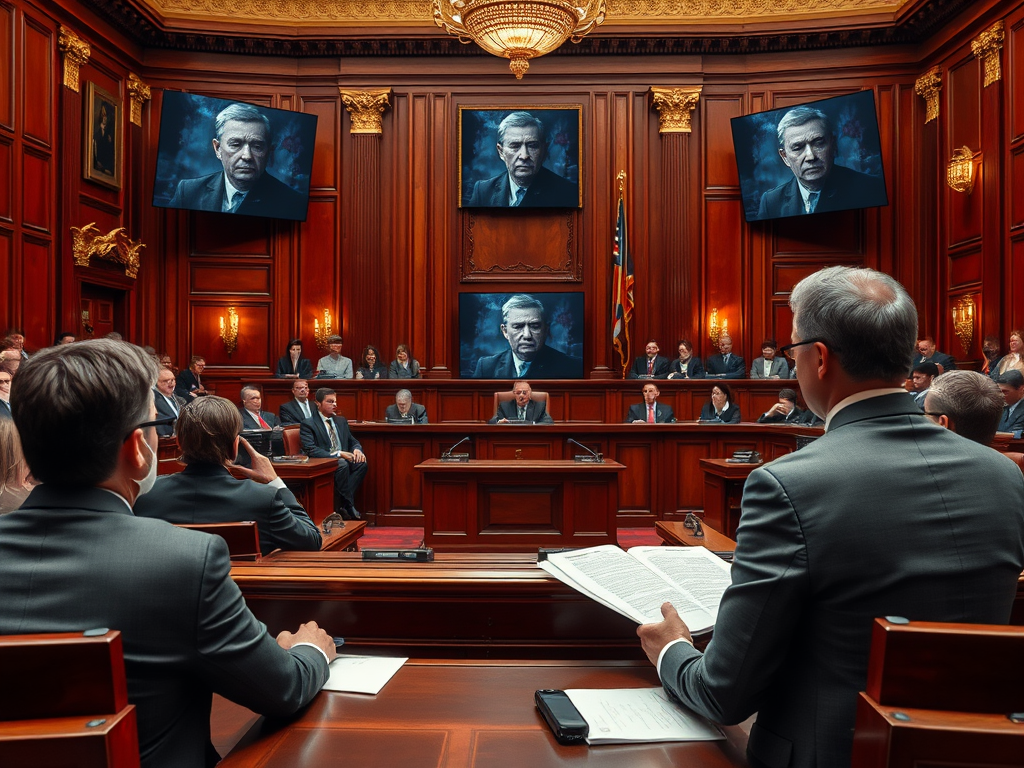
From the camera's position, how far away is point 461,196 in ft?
36.8

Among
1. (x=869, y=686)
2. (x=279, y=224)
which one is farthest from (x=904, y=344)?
(x=279, y=224)

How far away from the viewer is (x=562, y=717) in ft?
4.10

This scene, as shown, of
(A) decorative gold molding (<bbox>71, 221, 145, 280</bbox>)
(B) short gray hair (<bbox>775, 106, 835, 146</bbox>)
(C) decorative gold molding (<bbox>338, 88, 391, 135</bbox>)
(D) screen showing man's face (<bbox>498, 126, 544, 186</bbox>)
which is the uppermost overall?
(C) decorative gold molding (<bbox>338, 88, 391, 135</bbox>)

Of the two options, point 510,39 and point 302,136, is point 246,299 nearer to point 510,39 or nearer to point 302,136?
point 302,136

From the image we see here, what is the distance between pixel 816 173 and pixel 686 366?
302cm

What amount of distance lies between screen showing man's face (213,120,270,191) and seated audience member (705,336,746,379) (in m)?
6.54

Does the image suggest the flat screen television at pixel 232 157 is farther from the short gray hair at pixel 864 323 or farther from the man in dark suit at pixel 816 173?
the short gray hair at pixel 864 323

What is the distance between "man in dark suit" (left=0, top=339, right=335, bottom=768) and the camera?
110 cm

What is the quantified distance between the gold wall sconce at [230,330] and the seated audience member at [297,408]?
3162 millimetres

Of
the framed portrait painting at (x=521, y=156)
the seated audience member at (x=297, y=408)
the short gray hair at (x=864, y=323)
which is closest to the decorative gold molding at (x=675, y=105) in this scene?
the framed portrait painting at (x=521, y=156)

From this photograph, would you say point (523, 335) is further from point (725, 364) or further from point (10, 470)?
point (10, 470)

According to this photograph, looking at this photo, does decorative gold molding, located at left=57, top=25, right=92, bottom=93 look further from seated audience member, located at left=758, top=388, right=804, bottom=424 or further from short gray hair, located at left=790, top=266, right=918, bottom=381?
short gray hair, located at left=790, top=266, right=918, bottom=381

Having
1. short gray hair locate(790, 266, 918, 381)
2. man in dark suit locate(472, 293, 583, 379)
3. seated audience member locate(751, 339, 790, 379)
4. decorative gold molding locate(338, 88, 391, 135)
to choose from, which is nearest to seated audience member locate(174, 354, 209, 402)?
man in dark suit locate(472, 293, 583, 379)

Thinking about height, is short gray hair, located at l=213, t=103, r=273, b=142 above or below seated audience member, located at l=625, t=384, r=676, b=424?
above
